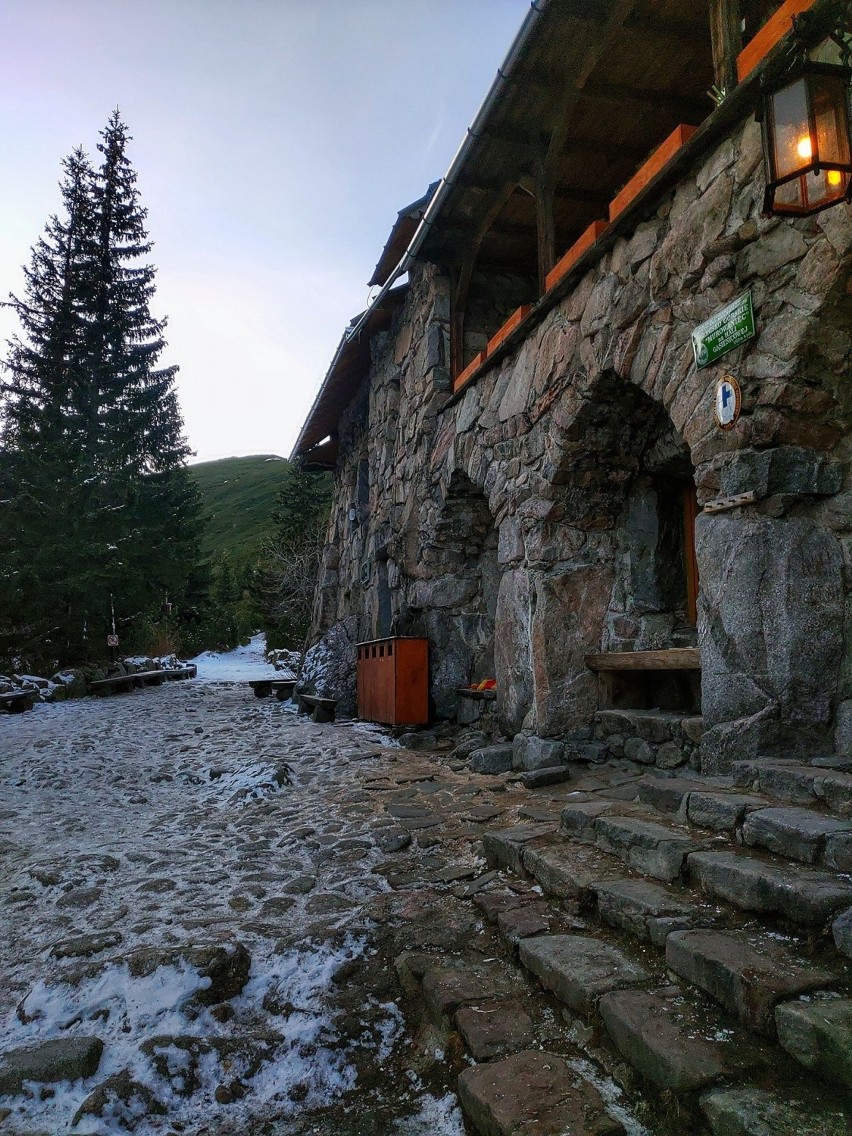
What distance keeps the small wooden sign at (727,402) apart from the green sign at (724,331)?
0.47 ft

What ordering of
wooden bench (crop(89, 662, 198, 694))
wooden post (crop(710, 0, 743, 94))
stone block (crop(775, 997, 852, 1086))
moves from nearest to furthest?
stone block (crop(775, 997, 852, 1086)) < wooden post (crop(710, 0, 743, 94)) < wooden bench (crop(89, 662, 198, 694))

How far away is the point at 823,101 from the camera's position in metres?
2.41

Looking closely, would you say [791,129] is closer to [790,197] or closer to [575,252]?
[790,197]

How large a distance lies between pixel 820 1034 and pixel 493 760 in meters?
3.65

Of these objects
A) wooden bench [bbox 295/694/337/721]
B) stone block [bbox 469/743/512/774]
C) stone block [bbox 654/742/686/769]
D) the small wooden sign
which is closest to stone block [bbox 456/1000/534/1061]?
stone block [bbox 654/742/686/769]

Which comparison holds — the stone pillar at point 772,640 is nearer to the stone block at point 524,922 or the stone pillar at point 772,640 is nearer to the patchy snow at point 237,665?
the stone block at point 524,922

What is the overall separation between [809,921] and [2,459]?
13.5 meters

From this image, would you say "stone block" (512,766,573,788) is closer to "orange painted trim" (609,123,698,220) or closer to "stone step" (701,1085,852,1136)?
"stone step" (701,1085,852,1136)

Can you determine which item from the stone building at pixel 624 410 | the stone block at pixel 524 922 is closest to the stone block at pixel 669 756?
the stone building at pixel 624 410

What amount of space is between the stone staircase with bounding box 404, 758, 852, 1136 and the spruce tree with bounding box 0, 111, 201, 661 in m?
10.6

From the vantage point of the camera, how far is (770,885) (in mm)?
1964

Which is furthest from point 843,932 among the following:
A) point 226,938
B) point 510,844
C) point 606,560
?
point 606,560

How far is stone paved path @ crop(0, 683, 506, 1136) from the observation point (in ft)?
6.15

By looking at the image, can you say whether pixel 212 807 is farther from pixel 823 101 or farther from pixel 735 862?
pixel 823 101
